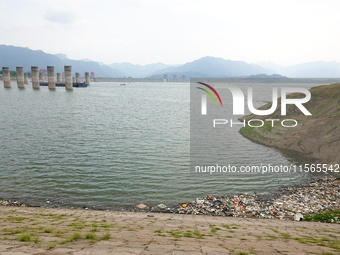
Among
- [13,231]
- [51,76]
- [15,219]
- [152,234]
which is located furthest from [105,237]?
[51,76]

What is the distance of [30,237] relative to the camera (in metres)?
9.98

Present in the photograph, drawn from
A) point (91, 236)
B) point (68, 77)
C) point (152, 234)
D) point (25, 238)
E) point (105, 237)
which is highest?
point (68, 77)

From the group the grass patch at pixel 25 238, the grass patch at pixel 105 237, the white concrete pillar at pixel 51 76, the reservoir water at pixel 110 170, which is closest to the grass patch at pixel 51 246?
the grass patch at pixel 25 238

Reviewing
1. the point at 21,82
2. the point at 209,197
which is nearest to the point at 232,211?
the point at 209,197

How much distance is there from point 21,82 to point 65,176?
19814 centimetres

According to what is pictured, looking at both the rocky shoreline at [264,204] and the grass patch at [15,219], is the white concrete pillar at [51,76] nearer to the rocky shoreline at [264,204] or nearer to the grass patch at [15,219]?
the rocky shoreline at [264,204]

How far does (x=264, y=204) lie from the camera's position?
19984 millimetres

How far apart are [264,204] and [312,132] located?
66.6 feet

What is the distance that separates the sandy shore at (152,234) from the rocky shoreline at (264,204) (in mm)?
1504

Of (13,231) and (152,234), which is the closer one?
(13,231)

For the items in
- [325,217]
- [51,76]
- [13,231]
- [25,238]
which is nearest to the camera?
[25,238]

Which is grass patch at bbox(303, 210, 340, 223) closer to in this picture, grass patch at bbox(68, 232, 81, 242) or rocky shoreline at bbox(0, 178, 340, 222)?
rocky shoreline at bbox(0, 178, 340, 222)

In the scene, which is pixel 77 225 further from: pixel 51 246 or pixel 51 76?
pixel 51 76

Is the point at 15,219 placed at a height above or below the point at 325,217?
above
